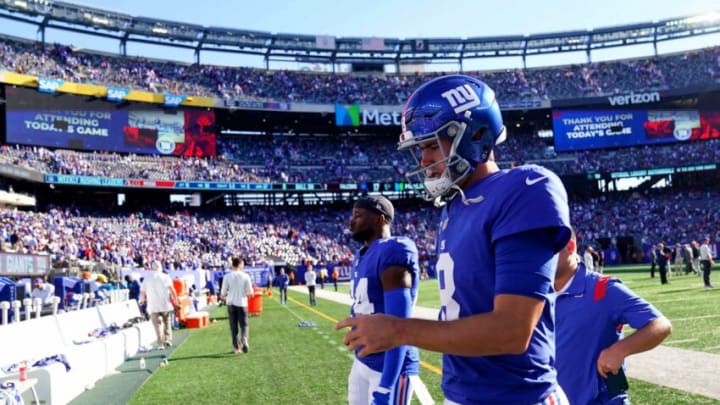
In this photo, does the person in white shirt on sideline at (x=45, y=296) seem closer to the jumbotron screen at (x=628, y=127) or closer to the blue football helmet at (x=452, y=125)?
the blue football helmet at (x=452, y=125)

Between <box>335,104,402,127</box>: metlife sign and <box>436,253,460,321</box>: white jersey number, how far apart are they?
55.2 meters

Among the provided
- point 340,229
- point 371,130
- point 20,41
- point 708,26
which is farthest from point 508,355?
point 708,26

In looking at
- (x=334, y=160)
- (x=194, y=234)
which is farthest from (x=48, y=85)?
(x=334, y=160)

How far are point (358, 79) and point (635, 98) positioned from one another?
84.1 feet

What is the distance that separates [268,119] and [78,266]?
3332 cm

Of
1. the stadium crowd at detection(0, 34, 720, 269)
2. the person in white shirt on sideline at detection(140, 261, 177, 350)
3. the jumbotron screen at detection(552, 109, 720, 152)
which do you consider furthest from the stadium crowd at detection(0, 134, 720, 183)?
the person in white shirt on sideline at detection(140, 261, 177, 350)

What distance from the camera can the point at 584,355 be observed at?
10.1 ft

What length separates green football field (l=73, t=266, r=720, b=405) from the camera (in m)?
8.08

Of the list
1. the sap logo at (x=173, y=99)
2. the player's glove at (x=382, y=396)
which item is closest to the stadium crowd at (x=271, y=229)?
the sap logo at (x=173, y=99)

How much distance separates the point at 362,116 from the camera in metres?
57.5

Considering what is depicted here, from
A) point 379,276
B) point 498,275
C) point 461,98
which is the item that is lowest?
point 379,276

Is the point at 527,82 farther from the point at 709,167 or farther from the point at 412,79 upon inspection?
the point at 709,167

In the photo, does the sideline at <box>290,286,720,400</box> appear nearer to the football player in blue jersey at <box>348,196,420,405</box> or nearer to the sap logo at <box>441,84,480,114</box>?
the football player in blue jersey at <box>348,196,420,405</box>

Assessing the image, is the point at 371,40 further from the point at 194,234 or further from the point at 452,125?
the point at 452,125
